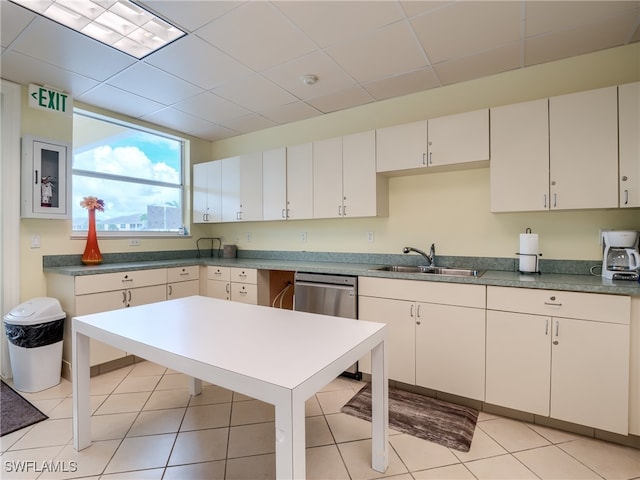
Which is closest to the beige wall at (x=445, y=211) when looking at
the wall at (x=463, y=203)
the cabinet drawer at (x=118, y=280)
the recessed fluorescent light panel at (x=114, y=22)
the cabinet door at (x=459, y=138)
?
the wall at (x=463, y=203)

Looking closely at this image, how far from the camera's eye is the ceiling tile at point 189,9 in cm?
188

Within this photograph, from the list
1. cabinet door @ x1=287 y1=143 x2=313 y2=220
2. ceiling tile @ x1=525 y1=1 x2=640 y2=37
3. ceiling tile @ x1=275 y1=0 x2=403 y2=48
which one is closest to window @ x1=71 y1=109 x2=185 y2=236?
cabinet door @ x1=287 y1=143 x2=313 y2=220

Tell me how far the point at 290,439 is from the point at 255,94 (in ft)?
9.72

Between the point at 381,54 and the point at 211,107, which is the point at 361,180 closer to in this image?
the point at 381,54

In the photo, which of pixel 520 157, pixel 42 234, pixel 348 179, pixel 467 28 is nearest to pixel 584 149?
pixel 520 157

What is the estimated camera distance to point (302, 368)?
3.57 ft

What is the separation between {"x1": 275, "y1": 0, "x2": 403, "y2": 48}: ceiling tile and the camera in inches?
74.8

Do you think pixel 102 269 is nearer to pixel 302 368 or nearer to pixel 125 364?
pixel 125 364

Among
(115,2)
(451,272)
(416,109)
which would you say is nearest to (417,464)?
(451,272)

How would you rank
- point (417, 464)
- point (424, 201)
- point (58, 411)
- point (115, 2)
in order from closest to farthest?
point (417, 464), point (115, 2), point (58, 411), point (424, 201)

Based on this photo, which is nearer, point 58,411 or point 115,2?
point 115,2

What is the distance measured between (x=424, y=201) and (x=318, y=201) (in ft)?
3.46

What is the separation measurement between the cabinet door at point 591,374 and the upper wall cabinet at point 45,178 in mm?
4151

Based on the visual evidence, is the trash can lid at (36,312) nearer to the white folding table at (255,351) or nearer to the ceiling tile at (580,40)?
the white folding table at (255,351)
